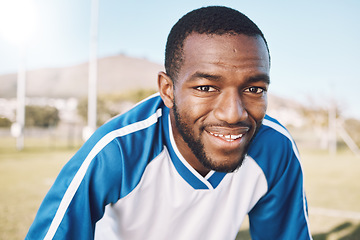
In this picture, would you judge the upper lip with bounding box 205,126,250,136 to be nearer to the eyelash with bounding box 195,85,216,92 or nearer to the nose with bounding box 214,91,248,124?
the nose with bounding box 214,91,248,124

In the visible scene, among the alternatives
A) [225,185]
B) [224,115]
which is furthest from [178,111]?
[225,185]

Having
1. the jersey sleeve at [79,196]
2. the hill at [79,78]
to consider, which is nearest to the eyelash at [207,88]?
the jersey sleeve at [79,196]

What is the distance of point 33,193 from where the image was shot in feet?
21.0

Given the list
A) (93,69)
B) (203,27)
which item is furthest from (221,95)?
(93,69)

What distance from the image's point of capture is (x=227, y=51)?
1.54 m

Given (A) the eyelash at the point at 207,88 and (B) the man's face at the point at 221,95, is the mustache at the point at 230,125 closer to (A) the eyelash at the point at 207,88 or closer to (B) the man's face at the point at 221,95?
(B) the man's face at the point at 221,95

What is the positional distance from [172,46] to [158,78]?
22 cm

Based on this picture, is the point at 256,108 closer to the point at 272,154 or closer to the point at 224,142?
the point at 224,142

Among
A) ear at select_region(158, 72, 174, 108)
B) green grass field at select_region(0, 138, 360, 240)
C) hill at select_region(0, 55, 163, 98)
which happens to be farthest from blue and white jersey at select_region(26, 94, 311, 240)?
hill at select_region(0, 55, 163, 98)

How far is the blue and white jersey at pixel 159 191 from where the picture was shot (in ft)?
5.08

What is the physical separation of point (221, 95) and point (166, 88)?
450 mm

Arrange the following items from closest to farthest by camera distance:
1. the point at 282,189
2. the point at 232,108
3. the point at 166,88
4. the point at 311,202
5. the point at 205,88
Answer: the point at 232,108 < the point at 205,88 < the point at 166,88 < the point at 282,189 < the point at 311,202

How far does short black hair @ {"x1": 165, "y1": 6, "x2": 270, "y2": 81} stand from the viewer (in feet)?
5.27

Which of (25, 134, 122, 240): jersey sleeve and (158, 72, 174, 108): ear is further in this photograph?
(158, 72, 174, 108): ear
